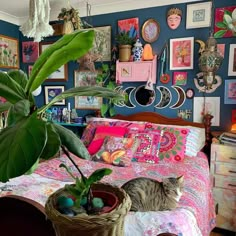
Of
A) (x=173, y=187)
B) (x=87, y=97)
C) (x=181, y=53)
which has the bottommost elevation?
(x=173, y=187)

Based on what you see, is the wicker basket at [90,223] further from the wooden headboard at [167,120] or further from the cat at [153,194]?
the wooden headboard at [167,120]

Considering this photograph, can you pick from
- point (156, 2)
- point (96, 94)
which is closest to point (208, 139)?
point (156, 2)

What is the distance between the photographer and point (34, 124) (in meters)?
0.52

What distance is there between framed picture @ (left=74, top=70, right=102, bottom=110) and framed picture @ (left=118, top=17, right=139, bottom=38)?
71 centimetres

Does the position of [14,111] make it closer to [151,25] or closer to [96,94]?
[96,94]

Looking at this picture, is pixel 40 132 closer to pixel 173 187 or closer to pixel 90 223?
pixel 90 223

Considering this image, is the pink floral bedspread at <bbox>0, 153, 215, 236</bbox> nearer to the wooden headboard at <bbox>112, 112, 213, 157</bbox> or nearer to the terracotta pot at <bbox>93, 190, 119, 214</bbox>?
the wooden headboard at <bbox>112, 112, 213, 157</bbox>

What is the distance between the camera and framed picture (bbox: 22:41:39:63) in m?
3.67

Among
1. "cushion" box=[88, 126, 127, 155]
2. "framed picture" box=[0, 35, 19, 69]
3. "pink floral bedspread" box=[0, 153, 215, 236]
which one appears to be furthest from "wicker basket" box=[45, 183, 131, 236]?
"framed picture" box=[0, 35, 19, 69]

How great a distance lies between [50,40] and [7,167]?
340 cm

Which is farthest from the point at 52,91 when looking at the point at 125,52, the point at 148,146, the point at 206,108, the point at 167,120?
the point at 206,108

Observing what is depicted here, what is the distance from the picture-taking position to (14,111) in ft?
1.81

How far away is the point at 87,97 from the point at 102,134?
2.98 feet

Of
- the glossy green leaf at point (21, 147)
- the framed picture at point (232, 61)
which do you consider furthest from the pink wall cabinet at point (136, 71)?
the glossy green leaf at point (21, 147)
